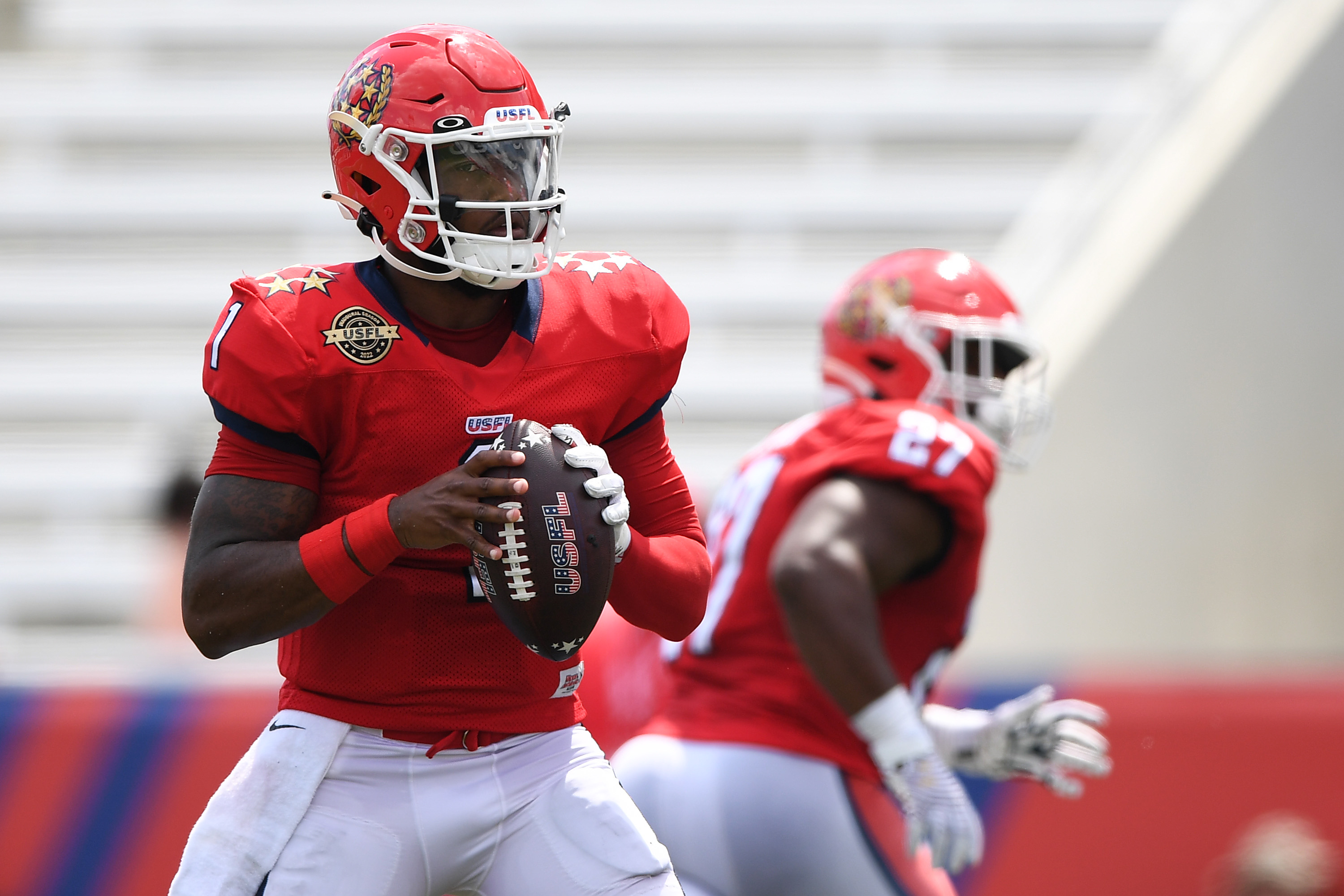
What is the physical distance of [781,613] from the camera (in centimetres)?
256

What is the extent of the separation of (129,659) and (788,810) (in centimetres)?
390

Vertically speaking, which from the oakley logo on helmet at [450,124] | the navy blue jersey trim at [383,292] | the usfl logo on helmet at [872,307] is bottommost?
the usfl logo on helmet at [872,307]

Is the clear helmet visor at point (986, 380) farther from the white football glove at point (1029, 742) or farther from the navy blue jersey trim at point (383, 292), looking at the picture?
the navy blue jersey trim at point (383, 292)

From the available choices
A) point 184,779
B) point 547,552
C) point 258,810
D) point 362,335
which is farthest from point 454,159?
point 184,779

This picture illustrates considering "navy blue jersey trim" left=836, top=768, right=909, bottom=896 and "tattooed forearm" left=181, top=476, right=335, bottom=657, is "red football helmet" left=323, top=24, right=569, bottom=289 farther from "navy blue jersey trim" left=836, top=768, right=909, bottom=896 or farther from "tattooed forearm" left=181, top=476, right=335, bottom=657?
"navy blue jersey trim" left=836, top=768, right=909, bottom=896

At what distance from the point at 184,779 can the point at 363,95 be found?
265 cm

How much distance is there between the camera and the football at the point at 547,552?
5.51ft

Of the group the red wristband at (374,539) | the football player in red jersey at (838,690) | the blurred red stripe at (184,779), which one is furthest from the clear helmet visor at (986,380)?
the blurred red stripe at (184,779)

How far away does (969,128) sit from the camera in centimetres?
690

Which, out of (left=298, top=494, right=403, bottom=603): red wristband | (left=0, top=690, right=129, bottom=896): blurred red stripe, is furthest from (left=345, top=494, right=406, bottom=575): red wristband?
(left=0, top=690, right=129, bottom=896): blurred red stripe

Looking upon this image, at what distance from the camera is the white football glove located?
283 cm

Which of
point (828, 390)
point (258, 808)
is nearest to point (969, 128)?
point (828, 390)

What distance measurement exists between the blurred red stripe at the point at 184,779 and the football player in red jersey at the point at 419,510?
7.33ft

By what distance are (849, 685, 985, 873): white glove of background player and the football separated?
0.85 m
